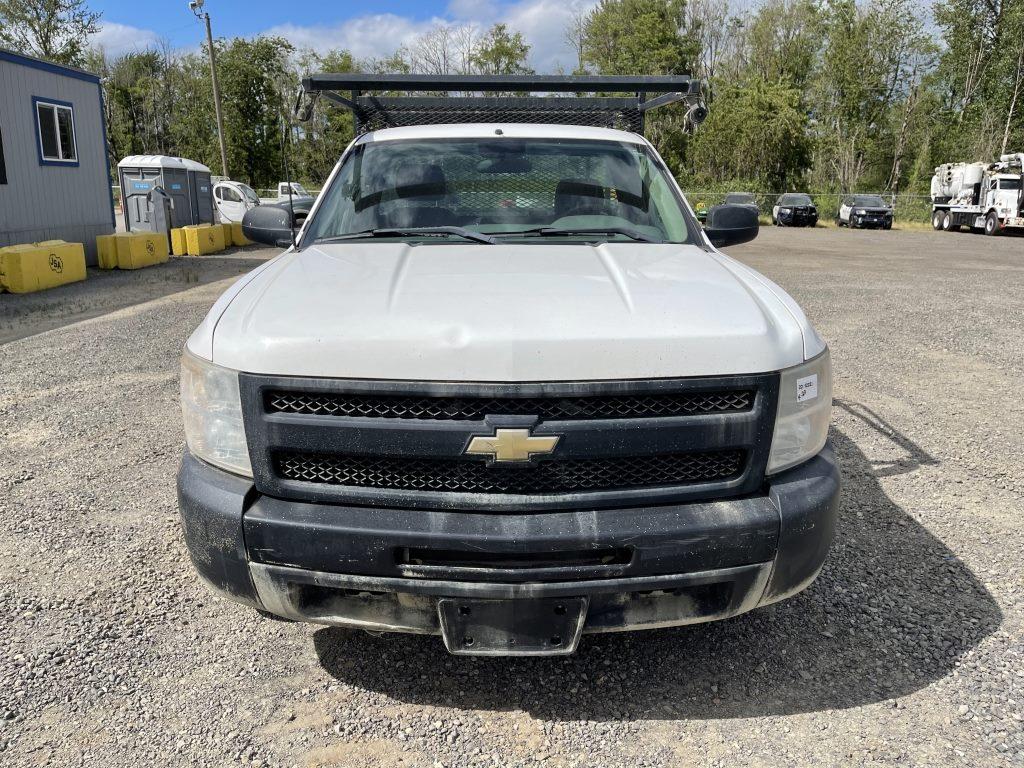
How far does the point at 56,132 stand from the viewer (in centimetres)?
1580

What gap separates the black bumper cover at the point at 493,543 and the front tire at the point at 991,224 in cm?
3434

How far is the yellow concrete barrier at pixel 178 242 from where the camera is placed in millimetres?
19156

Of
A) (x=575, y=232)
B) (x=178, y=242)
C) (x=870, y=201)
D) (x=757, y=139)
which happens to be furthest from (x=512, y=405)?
(x=757, y=139)

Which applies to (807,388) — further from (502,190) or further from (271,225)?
(271,225)

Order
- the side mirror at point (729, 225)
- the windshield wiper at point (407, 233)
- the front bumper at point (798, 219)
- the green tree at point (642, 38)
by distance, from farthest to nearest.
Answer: the green tree at point (642, 38) < the front bumper at point (798, 219) < the side mirror at point (729, 225) < the windshield wiper at point (407, 233)

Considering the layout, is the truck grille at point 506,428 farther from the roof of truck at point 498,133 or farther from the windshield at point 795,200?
the windshield at point 795,200

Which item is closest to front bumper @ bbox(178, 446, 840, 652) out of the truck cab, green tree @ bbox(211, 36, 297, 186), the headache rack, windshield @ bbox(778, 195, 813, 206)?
the headache rack

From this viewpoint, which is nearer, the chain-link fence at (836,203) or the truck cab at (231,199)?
the truck cab at (231,199)

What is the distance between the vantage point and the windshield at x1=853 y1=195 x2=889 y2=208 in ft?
124

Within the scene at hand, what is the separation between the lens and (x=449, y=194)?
375cm

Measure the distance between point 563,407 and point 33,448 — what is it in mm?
4390

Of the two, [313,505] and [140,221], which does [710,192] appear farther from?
[313,505]

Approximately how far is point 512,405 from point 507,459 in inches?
6.1

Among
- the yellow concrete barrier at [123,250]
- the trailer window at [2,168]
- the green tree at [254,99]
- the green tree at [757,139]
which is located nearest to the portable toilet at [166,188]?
the yellow concrete barrier at [123,250]
